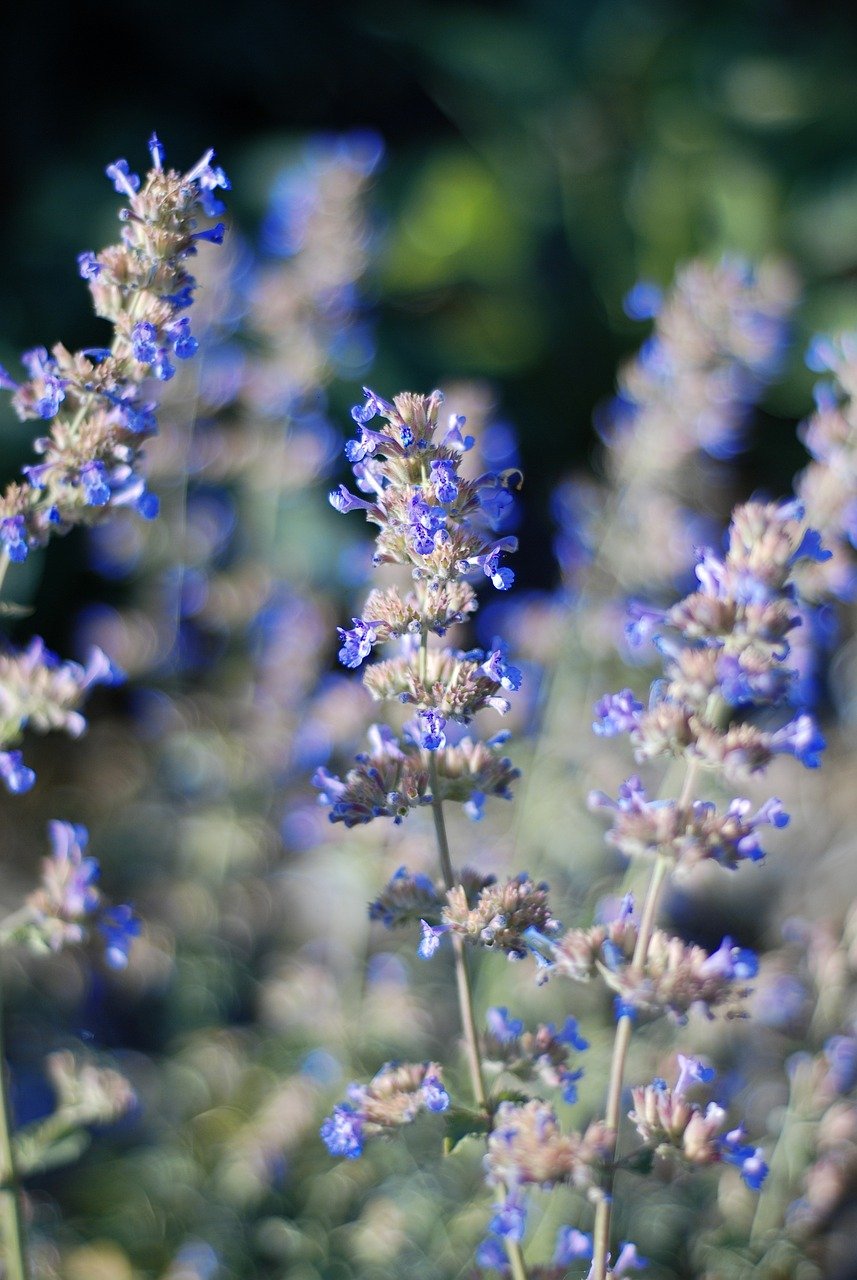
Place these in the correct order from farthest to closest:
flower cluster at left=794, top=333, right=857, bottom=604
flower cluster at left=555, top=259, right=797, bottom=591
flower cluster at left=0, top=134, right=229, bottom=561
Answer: flower cluster at left=555, top=259, right=797, bottom=591
flower cluster at left=794, top=333, right=857, bottom=604
flower cluster at left=0, top=134, right=229, bottom=561

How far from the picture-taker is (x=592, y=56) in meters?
5.50

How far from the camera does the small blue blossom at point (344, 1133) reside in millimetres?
1200

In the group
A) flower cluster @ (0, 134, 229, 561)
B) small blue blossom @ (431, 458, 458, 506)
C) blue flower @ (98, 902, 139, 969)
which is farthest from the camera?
blue flower @ (98, 902, 139, 969)

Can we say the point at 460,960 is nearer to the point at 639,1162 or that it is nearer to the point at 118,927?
the point at 639,1162

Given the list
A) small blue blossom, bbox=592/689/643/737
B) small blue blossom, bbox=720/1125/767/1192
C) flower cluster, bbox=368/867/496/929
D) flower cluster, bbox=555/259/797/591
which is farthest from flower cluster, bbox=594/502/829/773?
flower cluster, bbox=555/259/797/591

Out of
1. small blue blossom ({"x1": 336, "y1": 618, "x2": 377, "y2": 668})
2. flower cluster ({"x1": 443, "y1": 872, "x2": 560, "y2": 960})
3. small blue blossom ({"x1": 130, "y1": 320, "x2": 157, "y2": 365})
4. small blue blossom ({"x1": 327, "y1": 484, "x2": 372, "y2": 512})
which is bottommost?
flower cluster ({"x1": 443, "y1": 872, "x2": 560, "y2": 960})

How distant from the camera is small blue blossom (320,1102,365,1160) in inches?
47.3

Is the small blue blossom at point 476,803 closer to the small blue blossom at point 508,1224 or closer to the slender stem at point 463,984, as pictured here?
the slender stem at point 463,984

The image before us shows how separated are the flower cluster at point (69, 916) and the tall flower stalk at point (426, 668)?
14.0 inches

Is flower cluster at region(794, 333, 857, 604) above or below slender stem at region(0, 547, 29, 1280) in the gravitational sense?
above

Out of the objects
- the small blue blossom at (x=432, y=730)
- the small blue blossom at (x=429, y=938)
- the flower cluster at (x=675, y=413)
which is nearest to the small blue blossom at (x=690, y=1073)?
the small blue blossom at (x=429, y=938)

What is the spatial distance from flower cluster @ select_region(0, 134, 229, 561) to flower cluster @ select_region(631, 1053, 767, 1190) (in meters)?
0.84

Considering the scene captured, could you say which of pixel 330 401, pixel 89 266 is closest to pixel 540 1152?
pixel 89 266

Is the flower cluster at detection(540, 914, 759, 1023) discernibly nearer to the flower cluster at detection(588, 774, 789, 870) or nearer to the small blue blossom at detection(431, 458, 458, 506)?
the flower cluster at detection(588, 774, 789, 870)
